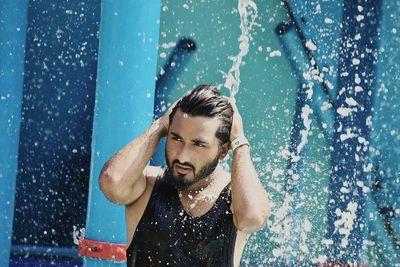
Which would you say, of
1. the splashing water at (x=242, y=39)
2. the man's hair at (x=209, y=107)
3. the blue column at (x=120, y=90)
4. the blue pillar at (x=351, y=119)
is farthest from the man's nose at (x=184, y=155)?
the blue pillar at (x=351, y=119)

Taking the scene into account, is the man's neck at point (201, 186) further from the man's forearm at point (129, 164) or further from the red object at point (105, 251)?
the red object at point (105, 251)

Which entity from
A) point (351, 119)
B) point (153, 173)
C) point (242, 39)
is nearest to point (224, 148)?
point (153, 173)

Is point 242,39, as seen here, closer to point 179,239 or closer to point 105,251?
point 105,251

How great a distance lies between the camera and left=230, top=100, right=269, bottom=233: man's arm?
10.9 ft

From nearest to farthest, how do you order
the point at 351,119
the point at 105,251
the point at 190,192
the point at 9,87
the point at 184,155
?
1. the point at 184,155
2. the point at 190,192
3. the point at 105,251
4. the point at 9,87
5. the point at 351,119

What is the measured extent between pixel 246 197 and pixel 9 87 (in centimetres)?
239

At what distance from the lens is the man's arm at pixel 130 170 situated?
11.1ft

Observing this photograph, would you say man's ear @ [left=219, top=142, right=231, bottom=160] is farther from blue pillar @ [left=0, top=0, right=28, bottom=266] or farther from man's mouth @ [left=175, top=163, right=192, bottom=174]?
blue pillar @ [left=0, top=0, right=28, bottom=266]

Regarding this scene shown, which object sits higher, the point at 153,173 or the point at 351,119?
the point at 351,119

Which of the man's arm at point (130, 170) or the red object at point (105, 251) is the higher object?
the man's arm at point (130, 170)

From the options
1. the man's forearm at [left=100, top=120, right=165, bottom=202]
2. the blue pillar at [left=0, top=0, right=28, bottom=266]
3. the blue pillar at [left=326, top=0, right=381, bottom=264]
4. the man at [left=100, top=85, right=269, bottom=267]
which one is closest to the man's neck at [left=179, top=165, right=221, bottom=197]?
the man at [left=100, top=85, right=269, bottom=267]

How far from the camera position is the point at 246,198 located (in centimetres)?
332

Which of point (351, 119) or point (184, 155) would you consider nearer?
point (184, 155)

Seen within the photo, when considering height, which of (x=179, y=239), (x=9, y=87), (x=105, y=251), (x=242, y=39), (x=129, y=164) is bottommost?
(x=105, y=251)
